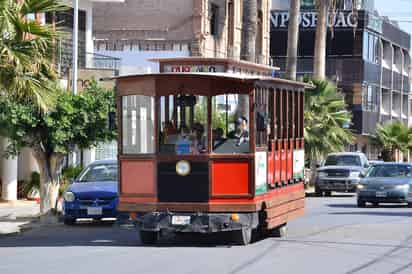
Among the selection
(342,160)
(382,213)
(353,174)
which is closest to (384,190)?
(382,213)

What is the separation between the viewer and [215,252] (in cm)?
1812

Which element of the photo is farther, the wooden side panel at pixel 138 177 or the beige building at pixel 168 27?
the beige building at pixel 168 27

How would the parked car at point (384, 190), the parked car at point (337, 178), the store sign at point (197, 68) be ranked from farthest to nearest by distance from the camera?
the parked car at point (337, 178) < the parked car at point (384, 190) < the store sign at point (197, 68)

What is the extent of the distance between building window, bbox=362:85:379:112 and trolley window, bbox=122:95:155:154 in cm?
5040

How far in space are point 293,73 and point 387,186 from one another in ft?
40.8

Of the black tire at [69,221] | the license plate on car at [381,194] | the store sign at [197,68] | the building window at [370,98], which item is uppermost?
the building window at [370,98]

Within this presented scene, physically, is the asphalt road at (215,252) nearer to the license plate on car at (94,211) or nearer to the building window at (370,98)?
the license plate on car at (94,211)

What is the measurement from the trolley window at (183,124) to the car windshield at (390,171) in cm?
1613

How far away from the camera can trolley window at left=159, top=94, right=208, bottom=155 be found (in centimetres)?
1911

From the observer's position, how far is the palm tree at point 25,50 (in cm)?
1956

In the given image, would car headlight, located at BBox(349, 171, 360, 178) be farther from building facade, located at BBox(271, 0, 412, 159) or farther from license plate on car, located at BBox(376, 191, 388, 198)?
building facade, located at BBox(271, 0, 412, 159)

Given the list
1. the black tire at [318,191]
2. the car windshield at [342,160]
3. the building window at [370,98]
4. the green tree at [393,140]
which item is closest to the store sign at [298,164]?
the black tire at [318,191]

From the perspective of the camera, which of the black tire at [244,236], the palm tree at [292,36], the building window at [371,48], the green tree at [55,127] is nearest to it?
the black tire at [244,236]

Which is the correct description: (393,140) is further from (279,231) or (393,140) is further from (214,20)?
(279,231)
